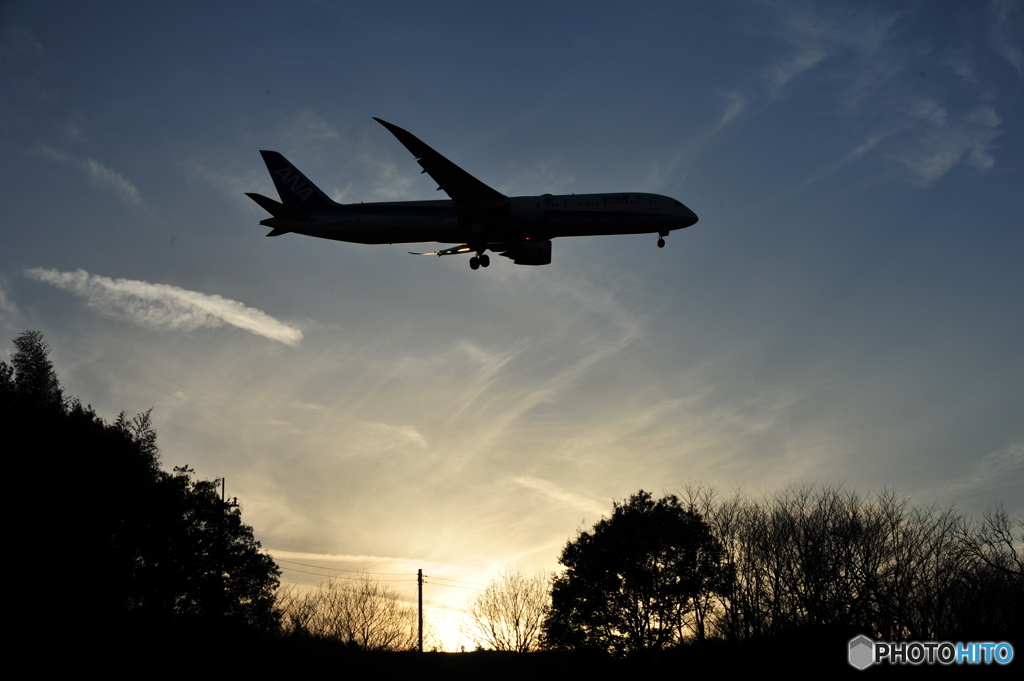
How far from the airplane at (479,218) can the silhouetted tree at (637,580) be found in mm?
20918

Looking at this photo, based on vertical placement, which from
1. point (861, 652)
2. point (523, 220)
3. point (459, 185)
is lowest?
point (861, 652)

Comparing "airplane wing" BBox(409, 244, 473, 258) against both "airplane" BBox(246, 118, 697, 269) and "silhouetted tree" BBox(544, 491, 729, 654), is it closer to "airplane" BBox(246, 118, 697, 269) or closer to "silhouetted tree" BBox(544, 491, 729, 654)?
"airplane" BBox(246, 118, 697, 269)

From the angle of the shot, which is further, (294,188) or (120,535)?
(294,188)

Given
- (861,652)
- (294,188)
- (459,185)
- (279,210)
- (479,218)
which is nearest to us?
(861,652)

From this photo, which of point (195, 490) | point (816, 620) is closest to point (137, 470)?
point (195, 490)

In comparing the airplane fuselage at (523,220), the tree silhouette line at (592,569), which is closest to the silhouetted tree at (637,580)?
the tree silhouette line at (592,569)

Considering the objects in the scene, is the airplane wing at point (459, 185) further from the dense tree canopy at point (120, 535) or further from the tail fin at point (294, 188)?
the dense tree canopy at point (120, 535)

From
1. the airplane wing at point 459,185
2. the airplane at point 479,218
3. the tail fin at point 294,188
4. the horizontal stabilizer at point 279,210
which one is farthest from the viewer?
the tail fin at point 294,188

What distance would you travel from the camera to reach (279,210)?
4456 cm

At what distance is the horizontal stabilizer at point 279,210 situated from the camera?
42.5 meters

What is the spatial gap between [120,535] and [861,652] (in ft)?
129

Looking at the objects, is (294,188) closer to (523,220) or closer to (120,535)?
(523,220)

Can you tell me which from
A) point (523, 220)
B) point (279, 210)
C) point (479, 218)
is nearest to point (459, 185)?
point (479, 218)

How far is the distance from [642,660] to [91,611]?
32183mm
